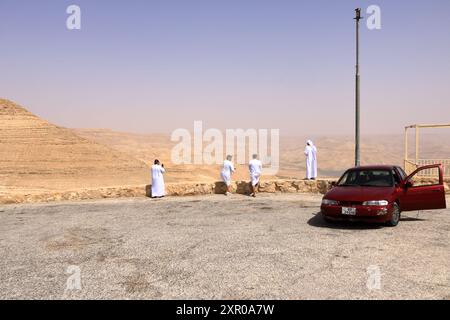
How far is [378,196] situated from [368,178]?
112 centimetres

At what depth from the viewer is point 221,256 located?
20.6 feet

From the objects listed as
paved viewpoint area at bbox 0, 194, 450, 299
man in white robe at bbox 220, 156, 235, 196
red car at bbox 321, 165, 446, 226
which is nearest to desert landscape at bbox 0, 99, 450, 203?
man in white robe at bbox 220, 156, 235, 196

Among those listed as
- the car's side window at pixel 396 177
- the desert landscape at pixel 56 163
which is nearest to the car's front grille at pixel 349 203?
the car's side window at pixel 396 177

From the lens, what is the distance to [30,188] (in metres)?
27.5

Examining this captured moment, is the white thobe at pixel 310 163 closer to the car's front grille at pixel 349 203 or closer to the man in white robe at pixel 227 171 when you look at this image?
the man in white robe at pixel 227 171

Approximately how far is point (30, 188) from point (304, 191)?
21.4 m

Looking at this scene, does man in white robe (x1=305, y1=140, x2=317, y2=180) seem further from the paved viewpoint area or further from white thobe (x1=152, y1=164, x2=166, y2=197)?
white thobe (x1=152, y1=164, x2=166, y2=197)

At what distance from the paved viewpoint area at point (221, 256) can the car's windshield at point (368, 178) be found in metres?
1.01

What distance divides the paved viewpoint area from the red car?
0.33m

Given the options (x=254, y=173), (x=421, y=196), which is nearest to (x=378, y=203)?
(x=421, y=196)

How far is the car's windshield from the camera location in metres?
8.82

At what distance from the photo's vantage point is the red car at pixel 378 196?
26.1ft

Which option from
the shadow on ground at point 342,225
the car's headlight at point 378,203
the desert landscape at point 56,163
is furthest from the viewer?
the desert landscape at point 56,163
